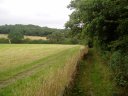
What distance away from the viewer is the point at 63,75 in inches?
450

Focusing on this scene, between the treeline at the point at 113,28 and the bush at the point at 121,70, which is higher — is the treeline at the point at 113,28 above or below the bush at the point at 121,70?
above

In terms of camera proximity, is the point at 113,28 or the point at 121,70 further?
the point at 113,28

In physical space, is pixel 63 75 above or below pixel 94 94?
above

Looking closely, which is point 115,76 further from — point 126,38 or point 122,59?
point 126,38

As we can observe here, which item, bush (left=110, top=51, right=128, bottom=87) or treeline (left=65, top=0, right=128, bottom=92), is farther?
treeline (left=65, top=0, right=128, bottom=92)

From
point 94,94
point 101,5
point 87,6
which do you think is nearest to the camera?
point 94,94

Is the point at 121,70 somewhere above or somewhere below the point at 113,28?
below

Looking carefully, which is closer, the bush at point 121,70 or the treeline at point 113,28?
the bush at point 121,70

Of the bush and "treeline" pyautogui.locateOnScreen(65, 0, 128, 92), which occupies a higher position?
"treeline" pyautogui.locateOnScreen(65, 0, 128, 92)

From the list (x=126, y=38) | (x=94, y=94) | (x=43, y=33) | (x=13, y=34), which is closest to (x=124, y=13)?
(x=126, y=38)

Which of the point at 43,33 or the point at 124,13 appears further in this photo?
the point at 43,33

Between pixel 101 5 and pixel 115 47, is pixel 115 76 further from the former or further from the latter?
pixel 101 5

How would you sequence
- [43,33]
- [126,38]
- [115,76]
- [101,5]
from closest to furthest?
[115,76] < [126,38] < [101,5] < [43,33]

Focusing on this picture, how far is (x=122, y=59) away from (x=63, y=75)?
13.0 ft
